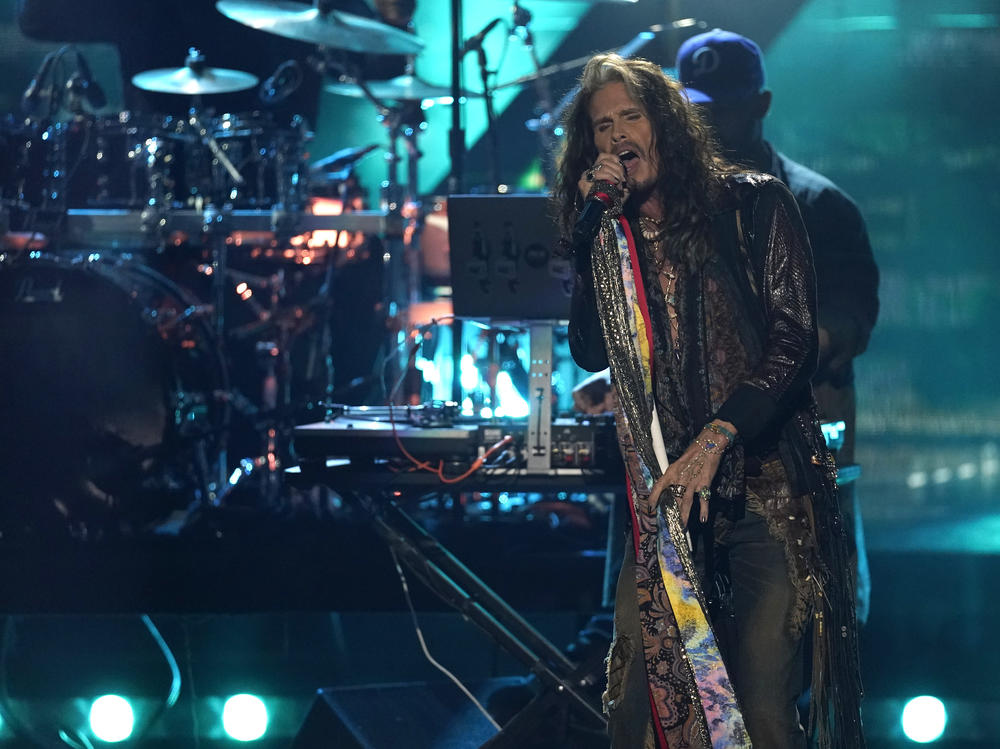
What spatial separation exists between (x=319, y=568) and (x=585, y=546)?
1.27 metres

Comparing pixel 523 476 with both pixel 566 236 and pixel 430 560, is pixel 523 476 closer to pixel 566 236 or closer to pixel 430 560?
pixel 430 560

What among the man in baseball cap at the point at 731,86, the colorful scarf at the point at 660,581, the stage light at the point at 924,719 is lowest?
the stage light at the point at 924,719

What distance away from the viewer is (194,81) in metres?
5.91

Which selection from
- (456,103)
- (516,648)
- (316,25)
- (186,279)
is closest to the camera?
(516,648)

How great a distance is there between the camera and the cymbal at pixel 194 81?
591 centimetres

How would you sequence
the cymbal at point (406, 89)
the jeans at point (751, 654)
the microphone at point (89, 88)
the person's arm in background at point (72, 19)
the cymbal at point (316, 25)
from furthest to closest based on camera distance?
the person's arm in background at point (72, 19)
the cymbal at point (406, 89)
the microphone at point (89, 88)
the cymbal at point (316, 25)
the jeans at point (751, 654)

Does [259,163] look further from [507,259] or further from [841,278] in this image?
[841,278]

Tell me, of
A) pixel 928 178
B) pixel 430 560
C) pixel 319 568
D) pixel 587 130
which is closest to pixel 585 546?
pixel 319 568

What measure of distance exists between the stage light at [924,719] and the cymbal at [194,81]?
448 cm

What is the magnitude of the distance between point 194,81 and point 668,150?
4.37 meters

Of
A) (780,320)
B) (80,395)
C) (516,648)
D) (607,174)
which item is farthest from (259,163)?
(780,320)

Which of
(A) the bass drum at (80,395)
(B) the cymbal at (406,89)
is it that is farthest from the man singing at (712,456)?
(B) the cymbal at (406,89)

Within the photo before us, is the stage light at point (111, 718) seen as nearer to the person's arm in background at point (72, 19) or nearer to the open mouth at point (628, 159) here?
the open mouth at point (628, 159)

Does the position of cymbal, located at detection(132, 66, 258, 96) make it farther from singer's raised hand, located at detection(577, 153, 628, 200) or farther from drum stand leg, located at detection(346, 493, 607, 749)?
singer's raised hand, located at detection(577, 153, 628, 200)
